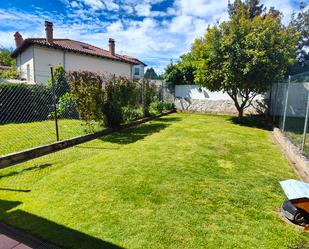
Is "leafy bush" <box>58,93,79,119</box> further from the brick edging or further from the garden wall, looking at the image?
the garden wall

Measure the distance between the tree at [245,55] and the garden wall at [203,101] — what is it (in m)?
3.12

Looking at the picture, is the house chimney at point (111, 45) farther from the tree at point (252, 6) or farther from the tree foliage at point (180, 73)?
the tree at point (252, 6)

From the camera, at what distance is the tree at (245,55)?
8828 millimetres

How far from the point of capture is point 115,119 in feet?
27.6

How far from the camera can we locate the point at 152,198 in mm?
3309

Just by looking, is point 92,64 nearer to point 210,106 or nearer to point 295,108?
point 210,106

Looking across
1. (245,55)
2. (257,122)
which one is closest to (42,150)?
(245,55)

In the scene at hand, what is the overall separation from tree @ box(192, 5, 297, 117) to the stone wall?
258 centimetres

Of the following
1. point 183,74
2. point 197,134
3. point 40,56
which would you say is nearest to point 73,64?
point 40,56

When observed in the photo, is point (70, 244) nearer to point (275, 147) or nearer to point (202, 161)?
point (202, 161)

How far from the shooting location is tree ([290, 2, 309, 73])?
20.1 m

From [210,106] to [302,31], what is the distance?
548 inches

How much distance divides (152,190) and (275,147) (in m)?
4.66

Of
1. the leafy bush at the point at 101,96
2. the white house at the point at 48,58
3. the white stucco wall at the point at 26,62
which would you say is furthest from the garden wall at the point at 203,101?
the white stucco wall at the point at 26,62
